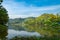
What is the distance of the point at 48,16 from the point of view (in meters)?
24.4

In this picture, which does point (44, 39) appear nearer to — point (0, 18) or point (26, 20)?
point (0, 18)

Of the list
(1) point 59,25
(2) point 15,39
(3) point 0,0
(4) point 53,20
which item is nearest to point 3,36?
(2) point 15,39

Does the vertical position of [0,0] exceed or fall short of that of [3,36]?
it exceeds it

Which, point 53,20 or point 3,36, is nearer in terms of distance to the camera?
point 3,36

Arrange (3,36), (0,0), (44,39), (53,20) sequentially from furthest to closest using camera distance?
(53,20) < (44,39) < (3,36) < (0,0)

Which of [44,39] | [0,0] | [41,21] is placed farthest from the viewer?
[41,21]

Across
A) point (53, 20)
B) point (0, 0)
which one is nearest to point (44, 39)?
point (0, 0)

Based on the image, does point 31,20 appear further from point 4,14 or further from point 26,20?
point 4,14

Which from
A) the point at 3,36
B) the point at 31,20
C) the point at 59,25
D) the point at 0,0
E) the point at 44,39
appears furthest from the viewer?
the point at 31,20

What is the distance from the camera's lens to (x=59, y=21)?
2328 cm

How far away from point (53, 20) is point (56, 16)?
1495 mm

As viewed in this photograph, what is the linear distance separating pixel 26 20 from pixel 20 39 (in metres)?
20.3

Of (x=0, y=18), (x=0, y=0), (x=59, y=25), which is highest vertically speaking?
(x=0, y=0)

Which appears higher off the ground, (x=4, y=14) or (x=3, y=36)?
(x=4, y=14)
